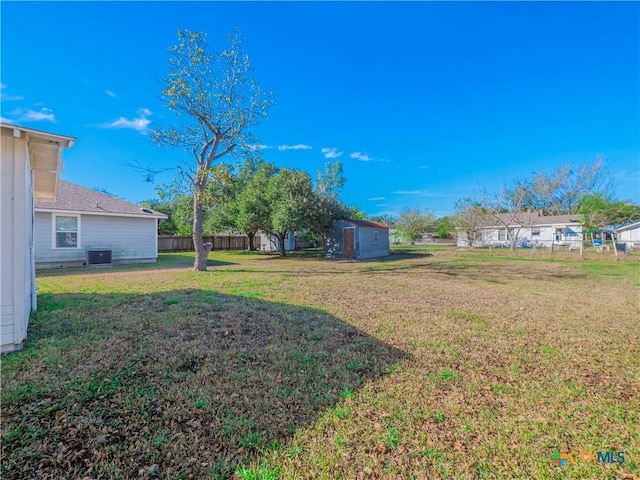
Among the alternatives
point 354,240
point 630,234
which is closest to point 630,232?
point 630,234

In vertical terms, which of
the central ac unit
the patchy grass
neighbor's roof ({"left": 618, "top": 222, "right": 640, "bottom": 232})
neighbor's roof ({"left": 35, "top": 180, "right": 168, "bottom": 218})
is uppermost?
neighbor's roof ({"left": 35, "top": 180, "right": 168, "bottom": 218})

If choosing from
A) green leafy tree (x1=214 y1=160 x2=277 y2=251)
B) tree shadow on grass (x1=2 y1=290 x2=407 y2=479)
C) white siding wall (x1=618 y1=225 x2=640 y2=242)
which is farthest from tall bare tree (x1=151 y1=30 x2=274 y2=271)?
white siding wall (x1=618 y1=225 x2=640 y2=242)

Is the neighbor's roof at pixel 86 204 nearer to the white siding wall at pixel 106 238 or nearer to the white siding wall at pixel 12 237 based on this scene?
the white siding wall at pixel 106 238

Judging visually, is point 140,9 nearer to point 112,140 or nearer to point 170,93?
point 170,93

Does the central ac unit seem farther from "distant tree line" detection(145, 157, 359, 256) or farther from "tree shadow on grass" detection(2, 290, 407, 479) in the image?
"tree shadow on grass" detection(2, 290, 407, 479)

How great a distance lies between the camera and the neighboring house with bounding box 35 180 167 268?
436 inches

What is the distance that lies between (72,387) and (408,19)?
14.2 m

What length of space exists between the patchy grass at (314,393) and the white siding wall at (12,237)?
405 millimetres

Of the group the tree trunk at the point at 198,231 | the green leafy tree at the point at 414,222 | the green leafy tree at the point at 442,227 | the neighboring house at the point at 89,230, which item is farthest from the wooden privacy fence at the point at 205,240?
the green leafy tree at the point at 442,227

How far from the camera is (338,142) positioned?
29.6 meters

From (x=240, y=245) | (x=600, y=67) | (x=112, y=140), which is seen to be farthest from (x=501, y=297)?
(x=240, y=245)

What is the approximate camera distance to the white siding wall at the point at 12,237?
3055 mm

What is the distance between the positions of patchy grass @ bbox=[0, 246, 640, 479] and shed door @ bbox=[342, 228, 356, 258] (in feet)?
43.9

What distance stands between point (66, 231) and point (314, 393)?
1366 centimetres
